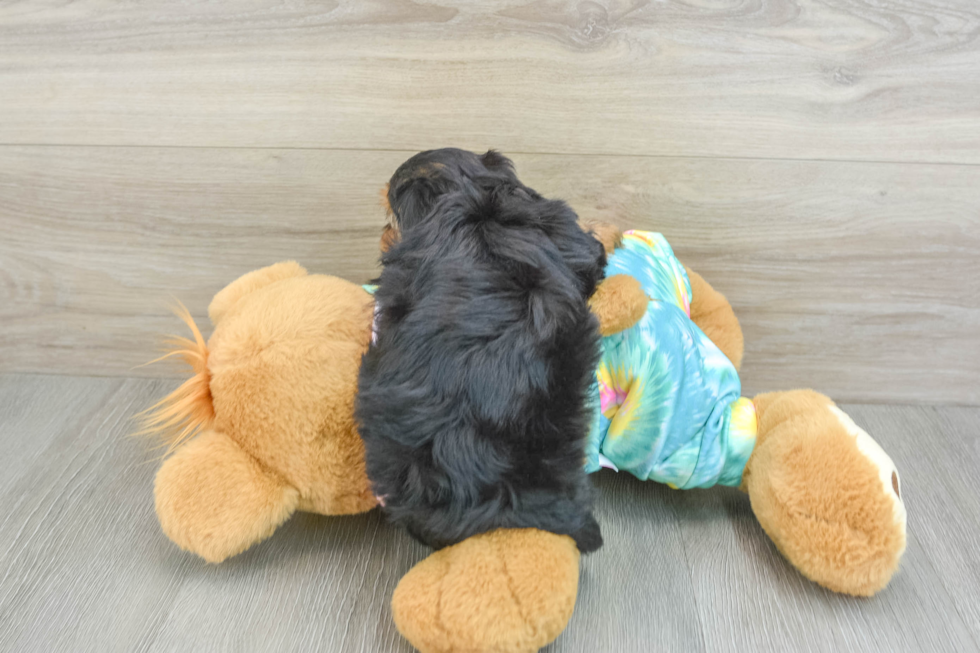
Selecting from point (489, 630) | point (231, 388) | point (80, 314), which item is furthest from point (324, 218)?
point (489, 630)

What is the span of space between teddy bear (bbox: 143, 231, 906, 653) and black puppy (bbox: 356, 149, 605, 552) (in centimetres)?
3

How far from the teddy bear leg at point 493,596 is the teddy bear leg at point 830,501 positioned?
0.71 feet

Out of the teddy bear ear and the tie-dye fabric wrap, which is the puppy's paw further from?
the teddy bear ear

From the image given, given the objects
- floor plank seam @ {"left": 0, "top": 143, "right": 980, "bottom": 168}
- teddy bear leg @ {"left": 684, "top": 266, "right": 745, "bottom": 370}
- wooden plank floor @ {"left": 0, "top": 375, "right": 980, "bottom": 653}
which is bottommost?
wooden plank floor @ {"left": 0, "top": 375, "right": 980, "bottom": 653}

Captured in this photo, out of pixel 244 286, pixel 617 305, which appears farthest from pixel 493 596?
pixel 244 286

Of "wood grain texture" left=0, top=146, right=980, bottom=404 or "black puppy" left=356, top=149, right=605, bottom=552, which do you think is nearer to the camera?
"black puppy" left=356, top=149, right=605, bottom=552

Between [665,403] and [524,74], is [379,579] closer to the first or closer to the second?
[665,403]

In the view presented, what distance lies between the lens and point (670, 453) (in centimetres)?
62

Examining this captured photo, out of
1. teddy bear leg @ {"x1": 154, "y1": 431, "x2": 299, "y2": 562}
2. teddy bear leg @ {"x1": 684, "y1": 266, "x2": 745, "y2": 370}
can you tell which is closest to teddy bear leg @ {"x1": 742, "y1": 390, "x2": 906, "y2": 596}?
teddy bear leg @ {"x1": 684, "y1": 266, "x2": 745, "y2": 370}

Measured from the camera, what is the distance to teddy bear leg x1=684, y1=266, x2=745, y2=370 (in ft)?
2.53

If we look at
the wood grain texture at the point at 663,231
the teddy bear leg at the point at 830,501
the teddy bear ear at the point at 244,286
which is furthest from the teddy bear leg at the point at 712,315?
the teddy bear ear at the point at 244,286

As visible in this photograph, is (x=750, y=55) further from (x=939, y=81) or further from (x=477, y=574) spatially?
(x=477, y=574)

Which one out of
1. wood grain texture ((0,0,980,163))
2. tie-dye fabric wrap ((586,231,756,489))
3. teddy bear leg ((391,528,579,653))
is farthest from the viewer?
wood grain texture ((0,0,980,163))

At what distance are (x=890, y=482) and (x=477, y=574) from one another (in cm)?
38
